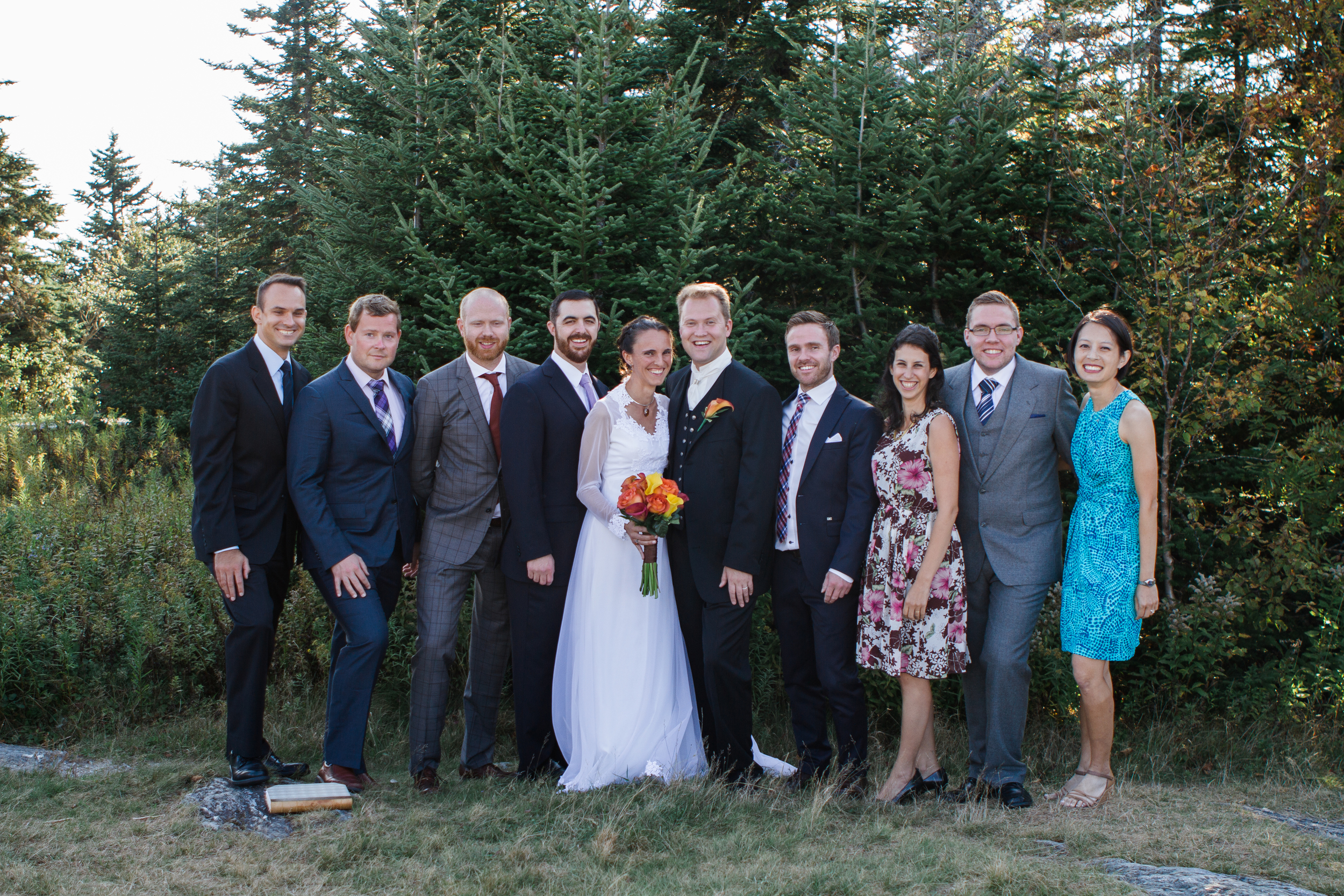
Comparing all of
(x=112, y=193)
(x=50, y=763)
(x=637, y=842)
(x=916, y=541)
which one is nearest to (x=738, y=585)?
(x=916, y=541)

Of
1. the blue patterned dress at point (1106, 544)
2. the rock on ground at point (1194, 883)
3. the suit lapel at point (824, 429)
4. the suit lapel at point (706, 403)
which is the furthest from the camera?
the suit lapel at point (706, 403)

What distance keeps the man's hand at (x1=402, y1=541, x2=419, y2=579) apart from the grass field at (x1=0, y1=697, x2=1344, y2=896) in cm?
110

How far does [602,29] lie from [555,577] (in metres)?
4.38

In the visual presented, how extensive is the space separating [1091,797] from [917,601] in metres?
1.29

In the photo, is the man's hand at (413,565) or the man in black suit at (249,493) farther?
the man's hand at (413,565)

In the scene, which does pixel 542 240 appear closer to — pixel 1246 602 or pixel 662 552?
pixel 662 552

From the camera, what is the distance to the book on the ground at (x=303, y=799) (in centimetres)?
411

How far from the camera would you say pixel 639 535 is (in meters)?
4.42

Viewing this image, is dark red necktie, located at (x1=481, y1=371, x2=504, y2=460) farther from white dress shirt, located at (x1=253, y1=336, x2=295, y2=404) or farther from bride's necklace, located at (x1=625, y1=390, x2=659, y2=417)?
white dress shirt, located at (x1=253, y1=336, x2=295, y2=404)

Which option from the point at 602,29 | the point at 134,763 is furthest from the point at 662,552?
the point at 602,29

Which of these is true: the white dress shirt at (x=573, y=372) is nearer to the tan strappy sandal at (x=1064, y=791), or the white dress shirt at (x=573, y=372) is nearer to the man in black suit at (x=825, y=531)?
the man in black suit at (x=825, y=531)

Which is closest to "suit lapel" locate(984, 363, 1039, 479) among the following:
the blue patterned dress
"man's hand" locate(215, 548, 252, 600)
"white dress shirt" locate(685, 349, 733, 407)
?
the blue patterned dress

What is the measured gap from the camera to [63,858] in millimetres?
3660

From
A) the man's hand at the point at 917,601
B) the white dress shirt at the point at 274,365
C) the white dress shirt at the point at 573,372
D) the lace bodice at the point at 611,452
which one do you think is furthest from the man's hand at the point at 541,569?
the man's hand at the point at 917,601
